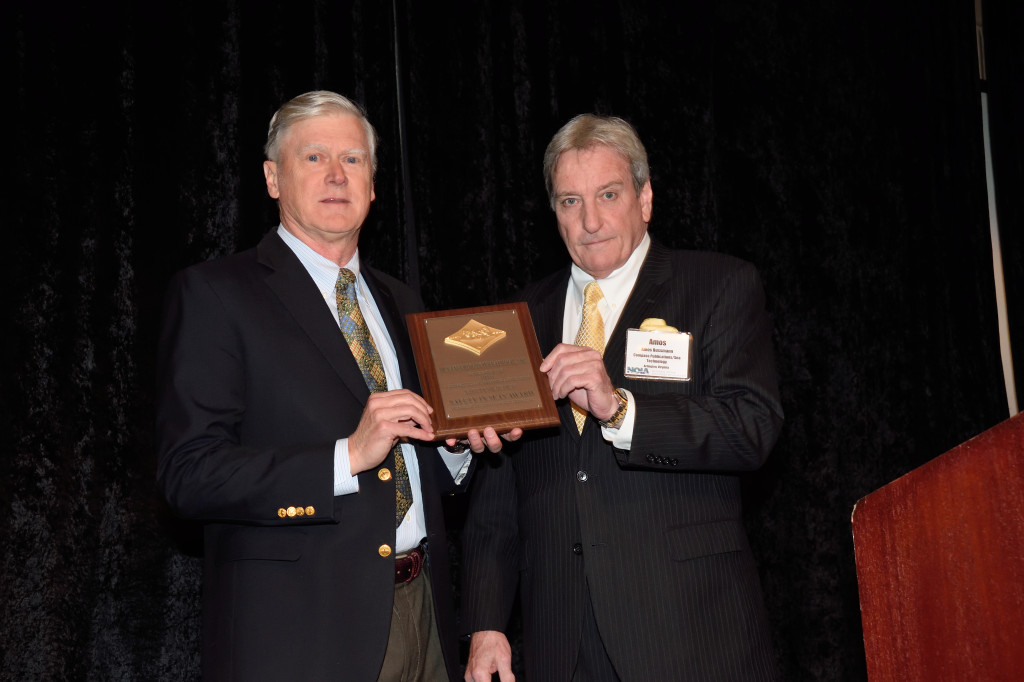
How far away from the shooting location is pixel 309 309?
7.29 ft

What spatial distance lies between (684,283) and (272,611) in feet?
4.45

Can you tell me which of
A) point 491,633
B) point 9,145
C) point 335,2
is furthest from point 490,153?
point 491,633

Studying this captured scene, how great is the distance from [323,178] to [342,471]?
85 cm

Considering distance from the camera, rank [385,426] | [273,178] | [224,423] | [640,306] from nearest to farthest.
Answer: [385,426], [224,423], [640,306], [273,178]

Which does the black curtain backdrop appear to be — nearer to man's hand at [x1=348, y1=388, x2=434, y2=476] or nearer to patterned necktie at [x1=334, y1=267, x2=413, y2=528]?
patterned necktie at [x1=334, y1=267, x2=413, y2=528]

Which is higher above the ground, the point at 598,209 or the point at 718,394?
the point at 598,209

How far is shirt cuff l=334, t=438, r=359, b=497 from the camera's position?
202cm

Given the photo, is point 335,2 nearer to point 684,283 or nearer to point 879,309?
point 684,283

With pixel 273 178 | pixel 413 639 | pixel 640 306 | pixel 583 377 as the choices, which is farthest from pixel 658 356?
pixel 273 178

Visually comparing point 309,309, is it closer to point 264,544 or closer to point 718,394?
point 264,544

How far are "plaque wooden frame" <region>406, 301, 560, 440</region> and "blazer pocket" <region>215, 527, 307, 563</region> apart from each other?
408 millimetres

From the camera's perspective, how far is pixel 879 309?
4.14 metres

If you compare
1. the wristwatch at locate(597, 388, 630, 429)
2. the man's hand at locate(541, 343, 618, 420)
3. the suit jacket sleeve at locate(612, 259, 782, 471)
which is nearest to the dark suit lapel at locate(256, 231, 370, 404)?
the man's hand at locate(541, 343, 618, 420)

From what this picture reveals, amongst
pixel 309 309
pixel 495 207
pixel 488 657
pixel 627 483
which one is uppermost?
pixel 495 207
